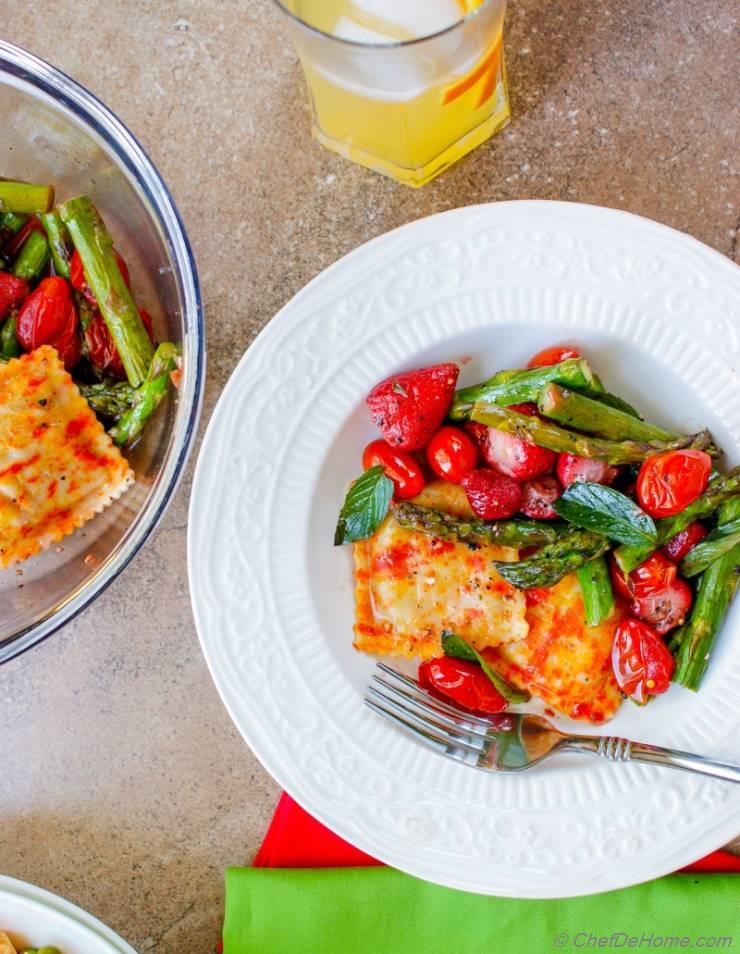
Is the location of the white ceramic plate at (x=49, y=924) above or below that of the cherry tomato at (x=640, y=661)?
below

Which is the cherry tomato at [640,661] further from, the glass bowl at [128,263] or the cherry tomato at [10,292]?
the cherry tomato at [10,292]

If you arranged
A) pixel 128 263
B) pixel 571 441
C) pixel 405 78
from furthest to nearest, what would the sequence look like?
pixel 128 263, pixel 571 441, pixel 405 78

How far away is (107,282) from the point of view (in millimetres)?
2211

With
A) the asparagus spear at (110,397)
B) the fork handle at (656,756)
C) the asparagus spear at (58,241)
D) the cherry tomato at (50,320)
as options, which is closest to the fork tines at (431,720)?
the fork handle at (656,756)

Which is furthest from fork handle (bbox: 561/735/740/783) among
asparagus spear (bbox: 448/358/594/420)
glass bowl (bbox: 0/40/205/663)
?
glass bowl (bbox: 0/40/205/663)

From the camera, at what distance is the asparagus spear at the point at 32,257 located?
2.28 m

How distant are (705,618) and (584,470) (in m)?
0.45

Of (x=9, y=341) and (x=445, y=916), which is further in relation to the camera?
(x=445, y=916)

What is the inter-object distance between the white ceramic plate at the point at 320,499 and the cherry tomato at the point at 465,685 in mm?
153

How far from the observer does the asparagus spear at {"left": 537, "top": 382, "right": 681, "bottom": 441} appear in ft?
6.72

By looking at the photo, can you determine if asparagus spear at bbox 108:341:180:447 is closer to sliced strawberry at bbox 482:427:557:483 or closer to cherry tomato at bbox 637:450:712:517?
sliced strawberry at bbox 482:427:557:483

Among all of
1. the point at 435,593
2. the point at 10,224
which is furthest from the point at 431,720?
the point at 10,224

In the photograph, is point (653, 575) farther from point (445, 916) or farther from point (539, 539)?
point (445, 916)

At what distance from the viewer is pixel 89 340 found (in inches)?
90.5
